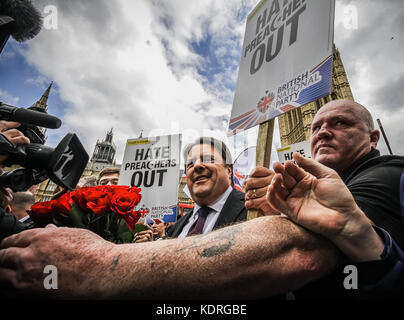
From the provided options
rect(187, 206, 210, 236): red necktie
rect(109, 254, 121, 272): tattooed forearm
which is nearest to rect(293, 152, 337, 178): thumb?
rect(109, 254, 121, 272): tattooed forearm

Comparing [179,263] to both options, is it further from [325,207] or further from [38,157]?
[38,157]

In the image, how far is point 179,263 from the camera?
2.22 feet

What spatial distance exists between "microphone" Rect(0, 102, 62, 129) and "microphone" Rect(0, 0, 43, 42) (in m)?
0.88

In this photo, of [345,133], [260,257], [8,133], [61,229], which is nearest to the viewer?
[260,257]

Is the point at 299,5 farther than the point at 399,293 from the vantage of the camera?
Yes

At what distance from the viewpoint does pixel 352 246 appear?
710 mm

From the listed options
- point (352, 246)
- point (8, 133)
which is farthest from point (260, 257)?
point (8, 133)

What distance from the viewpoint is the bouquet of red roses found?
132 cm

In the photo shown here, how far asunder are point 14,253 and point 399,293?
141 cm

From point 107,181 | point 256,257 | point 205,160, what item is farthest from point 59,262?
point 107,181

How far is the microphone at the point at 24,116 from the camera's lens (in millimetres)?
1276

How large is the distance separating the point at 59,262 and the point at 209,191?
213 cm

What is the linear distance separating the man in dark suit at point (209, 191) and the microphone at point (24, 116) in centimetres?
179

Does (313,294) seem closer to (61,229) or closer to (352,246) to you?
(352,246)
